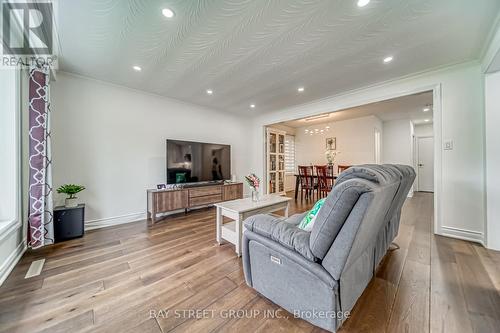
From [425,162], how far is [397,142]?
1.68 m

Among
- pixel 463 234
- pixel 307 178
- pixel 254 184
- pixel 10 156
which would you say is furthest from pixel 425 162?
pixel 10 156

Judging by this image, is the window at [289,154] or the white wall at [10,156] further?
the window at [289,154]

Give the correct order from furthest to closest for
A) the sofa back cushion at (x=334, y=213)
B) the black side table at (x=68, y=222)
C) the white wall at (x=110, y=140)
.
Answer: the white wall at (x=110, y=140) < the black side table at (x=68, y=222) < the sofa back cushion at (x=334, y=213)

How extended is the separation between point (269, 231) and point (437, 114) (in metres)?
3.23

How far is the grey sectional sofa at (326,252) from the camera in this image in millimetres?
1023

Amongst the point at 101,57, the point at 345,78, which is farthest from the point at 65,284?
the point at 345,78

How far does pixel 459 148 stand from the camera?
2639 millimetres

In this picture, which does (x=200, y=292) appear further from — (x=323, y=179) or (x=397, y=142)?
(x=397, y=142)

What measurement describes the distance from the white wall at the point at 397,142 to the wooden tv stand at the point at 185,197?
5582mm

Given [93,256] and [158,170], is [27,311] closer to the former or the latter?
[93,256]

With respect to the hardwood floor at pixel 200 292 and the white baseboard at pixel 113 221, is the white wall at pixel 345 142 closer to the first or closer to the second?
the hardwood floor at pixel 200 292

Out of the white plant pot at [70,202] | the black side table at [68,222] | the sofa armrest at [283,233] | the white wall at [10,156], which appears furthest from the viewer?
the white plant pot at [70,202]

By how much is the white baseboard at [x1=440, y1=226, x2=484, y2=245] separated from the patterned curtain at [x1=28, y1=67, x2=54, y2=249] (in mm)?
5396

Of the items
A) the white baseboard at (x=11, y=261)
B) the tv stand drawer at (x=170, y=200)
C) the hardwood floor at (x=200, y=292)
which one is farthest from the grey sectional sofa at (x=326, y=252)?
the tv stand drawer at (x=170, y=200)
